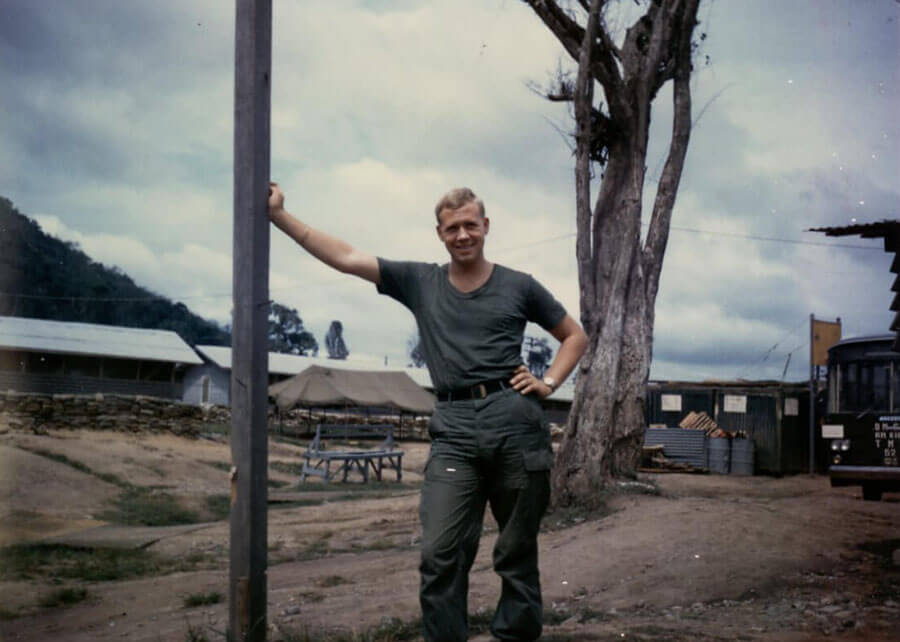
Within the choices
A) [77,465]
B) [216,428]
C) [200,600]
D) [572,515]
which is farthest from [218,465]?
[200,600]

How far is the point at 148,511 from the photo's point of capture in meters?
12.5

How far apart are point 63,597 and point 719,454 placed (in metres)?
15.8

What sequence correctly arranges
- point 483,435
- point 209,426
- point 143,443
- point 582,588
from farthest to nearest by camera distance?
point 209,426
point 143,443
point 582,588
point 483,435

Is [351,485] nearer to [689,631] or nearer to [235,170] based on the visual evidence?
[689,631]

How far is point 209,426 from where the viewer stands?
25625mm

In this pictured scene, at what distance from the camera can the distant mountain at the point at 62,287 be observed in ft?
12.1

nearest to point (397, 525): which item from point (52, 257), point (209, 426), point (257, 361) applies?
point (52, 257)

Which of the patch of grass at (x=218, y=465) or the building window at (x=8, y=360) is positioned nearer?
the building window at (x=8, y=360)

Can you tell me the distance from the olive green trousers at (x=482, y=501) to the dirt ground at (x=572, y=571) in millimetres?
876

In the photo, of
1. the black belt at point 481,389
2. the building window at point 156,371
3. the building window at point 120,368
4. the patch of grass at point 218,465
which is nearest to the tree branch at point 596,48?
the black belt at point 481,389

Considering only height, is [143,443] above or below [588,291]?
below

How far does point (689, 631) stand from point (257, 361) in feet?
9.07

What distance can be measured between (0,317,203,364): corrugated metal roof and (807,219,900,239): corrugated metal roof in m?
11.7

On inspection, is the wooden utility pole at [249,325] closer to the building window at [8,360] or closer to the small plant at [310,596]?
the building window at [8,360]
